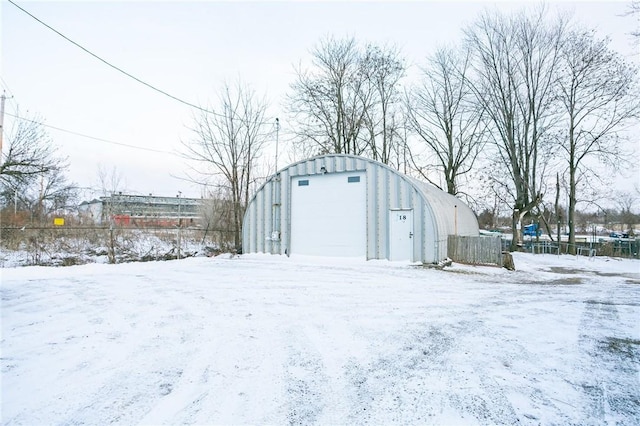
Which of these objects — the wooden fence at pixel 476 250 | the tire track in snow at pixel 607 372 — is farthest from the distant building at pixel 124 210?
the tire track in snow at pixel 607 372

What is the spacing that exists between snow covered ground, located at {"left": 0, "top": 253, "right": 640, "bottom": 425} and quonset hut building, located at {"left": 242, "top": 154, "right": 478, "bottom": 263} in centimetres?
500

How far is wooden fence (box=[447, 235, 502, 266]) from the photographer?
45.5ft

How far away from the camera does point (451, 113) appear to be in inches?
1044

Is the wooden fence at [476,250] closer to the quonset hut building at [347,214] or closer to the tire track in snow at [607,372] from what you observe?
the quonset hut building at [347,214]

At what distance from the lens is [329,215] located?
15344 mm

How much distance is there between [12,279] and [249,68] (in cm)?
1543

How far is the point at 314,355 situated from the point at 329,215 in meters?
11.2

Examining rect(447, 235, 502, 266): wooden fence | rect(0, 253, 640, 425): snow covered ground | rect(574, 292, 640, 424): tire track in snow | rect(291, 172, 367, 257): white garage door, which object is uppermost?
rect(291, 172, 367, 257): white garage door

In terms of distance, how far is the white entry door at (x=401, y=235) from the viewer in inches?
531

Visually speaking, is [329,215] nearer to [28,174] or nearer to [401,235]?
[401,235]

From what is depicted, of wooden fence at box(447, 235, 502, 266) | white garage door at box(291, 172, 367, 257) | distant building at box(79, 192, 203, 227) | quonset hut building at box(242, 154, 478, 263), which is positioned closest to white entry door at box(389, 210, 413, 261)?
quonset hut building at box(242, 154, 478, 263)

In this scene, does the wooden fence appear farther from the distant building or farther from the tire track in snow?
the distant building

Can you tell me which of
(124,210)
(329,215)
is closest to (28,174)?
(124,210)

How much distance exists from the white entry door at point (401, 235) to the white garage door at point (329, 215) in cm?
115
